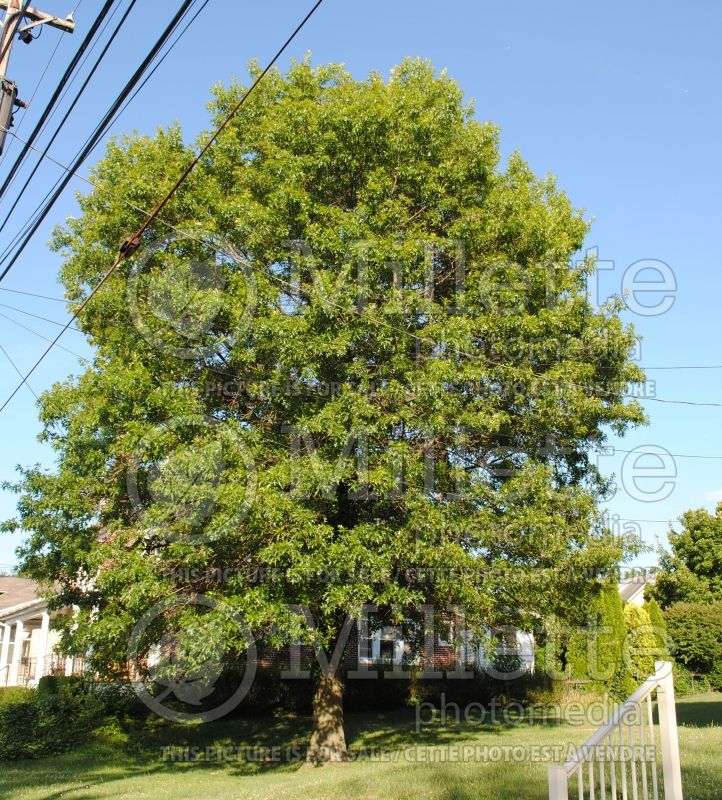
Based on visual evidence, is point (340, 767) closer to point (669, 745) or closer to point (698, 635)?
point (669, 745)

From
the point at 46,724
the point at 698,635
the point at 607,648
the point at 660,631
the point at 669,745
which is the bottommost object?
the point at 46,724

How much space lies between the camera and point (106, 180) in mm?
14602

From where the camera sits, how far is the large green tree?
11.0 m

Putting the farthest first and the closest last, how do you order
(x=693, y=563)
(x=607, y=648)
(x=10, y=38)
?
(x=693, y=563), (x=607, y=648), (x=10, y=38)

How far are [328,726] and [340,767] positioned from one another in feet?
4.98

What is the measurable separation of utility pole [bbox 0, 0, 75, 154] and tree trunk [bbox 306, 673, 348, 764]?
36.5 ft

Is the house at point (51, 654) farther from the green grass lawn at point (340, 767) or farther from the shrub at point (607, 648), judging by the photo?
the green grass lawn at point (340, 767)

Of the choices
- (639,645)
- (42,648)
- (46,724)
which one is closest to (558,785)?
(46,724)

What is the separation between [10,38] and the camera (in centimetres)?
901

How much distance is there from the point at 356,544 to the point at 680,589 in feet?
96.6

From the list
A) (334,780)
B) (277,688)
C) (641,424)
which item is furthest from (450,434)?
(277,688)

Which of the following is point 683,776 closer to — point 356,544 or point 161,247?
point 356,544

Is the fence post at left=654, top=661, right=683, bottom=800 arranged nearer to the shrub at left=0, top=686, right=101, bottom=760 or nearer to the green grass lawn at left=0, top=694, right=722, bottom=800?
the green grass lawn at left=0, top=694, right=722, bottom=800

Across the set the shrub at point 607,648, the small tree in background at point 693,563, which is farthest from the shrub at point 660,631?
the small tree in background at point 693,563
